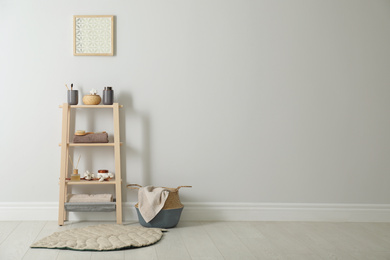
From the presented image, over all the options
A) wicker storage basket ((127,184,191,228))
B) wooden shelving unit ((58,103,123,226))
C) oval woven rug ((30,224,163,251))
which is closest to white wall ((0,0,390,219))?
wooden shelving unit ((58,103,123,226))

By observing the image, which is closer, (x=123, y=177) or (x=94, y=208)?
(x=94, y=208)

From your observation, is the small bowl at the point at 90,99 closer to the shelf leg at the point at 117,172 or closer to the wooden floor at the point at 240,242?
the shelf leg at the point at 117,172

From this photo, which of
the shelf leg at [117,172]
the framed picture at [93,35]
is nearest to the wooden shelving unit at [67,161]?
the shelf leg at [117,172]

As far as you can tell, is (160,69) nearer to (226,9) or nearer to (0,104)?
(226,9)

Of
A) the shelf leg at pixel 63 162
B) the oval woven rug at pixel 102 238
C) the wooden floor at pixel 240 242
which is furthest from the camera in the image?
the shelf leg at pixel 63 162

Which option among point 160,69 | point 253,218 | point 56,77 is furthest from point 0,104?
point 253,218

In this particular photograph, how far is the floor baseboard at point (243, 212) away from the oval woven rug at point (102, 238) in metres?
0.41

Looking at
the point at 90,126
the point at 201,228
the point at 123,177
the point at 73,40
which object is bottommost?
the point at 201,228

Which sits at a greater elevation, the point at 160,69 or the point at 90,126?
the point at 160,69

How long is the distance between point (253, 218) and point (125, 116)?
1.34 metres

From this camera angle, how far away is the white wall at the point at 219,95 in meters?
3.90

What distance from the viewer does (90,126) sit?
392cm

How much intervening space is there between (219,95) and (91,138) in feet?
3.57

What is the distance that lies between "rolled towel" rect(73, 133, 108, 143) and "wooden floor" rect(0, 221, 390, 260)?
2.11ft
